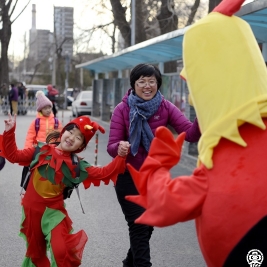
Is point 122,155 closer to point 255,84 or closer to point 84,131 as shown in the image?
point 84,131

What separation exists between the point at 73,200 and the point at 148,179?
21.8ft

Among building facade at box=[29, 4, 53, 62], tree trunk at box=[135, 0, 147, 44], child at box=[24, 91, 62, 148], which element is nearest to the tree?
tree trunk at box=[135, 0, 147, 44]

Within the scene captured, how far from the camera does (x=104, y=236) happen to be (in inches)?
288

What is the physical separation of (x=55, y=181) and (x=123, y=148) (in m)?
0.68

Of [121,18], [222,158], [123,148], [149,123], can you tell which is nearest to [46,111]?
[149,123]

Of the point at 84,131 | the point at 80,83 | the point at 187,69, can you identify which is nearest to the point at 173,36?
the point at 84,131

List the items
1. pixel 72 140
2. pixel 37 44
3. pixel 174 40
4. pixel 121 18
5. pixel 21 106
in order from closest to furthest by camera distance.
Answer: pixel 72 140 < pixel 174 40 < pixel 121 18 < pixel 21 106 < pixel 37 44

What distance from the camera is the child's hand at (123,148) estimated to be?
462 centimetres

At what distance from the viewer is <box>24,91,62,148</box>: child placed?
847cm

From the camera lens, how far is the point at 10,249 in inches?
264

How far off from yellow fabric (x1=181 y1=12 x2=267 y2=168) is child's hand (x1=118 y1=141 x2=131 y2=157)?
1.60 metres

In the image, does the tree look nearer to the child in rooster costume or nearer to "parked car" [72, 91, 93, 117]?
"parked car" [72, 91, 93, 117]

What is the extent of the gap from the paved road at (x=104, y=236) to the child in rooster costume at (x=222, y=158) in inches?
133

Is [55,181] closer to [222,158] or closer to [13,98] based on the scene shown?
[222,158]
